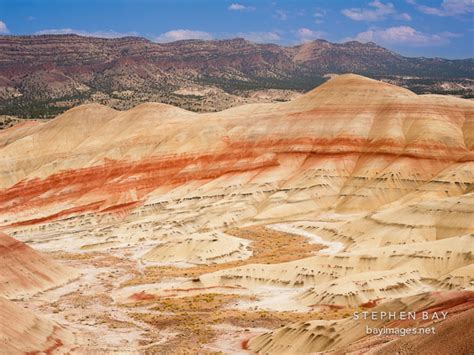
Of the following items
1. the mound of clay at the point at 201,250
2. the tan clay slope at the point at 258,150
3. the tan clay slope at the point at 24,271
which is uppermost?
the tan clay slope at the point at 258,150

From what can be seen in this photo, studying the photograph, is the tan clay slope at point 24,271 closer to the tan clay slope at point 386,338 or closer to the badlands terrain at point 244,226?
the badlands terrain at point 244,226

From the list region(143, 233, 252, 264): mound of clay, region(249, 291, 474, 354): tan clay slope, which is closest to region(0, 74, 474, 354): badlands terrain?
region(249, 291, 474, 354): tan clay slope

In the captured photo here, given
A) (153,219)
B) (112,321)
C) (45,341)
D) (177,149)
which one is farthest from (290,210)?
(45,341)

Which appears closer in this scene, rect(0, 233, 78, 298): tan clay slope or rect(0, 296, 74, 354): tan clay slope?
rect(0, 296, 74, 354): tan clay slope

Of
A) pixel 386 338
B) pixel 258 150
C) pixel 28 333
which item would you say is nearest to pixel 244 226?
pixel 258 150

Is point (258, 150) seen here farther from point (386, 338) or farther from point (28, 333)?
point (386, 338)

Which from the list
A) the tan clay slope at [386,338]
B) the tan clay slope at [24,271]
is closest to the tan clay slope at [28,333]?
the tan clay slope at [386,338]

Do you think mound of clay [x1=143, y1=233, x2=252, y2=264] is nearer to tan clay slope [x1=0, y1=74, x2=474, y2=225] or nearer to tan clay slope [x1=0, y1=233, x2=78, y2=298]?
tan clay slope [x1=0, y1=233, x2=78, y2=298]
